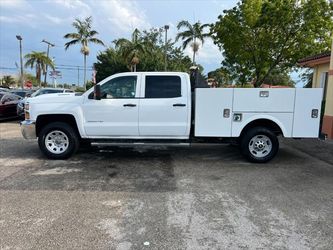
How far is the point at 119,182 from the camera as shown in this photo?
633 centimetres

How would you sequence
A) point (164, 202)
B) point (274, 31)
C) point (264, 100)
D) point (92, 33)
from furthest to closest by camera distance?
point (92, 33) < point (274, 31) < point (264, 100) < point (164, 202)

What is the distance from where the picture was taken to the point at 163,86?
788cm

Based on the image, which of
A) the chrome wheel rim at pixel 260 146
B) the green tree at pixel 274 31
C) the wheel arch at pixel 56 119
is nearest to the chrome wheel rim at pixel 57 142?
the wheel arch at pixel 56 119

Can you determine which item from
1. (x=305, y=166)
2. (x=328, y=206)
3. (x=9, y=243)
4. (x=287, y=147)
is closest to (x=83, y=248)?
(x=9, y=243)

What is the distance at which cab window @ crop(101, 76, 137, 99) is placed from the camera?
782 centimetres

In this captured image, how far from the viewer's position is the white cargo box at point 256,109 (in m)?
7.54

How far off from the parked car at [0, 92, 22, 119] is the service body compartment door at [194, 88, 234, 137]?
459 inches

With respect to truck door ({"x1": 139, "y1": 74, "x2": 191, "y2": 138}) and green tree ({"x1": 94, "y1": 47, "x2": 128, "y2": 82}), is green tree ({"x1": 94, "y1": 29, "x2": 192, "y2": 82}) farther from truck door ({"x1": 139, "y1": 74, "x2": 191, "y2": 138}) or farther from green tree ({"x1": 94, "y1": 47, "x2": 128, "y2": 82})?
truck door ({"x1": 139, "y1": 74, "x2": 191, "y2": 138})

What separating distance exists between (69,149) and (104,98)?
1503mm

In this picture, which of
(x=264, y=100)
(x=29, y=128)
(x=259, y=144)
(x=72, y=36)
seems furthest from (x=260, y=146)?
(x=72, y=36)

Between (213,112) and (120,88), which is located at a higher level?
(120,88)

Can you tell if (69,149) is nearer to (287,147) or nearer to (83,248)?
(83,248)

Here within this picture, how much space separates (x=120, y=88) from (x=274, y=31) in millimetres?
14599

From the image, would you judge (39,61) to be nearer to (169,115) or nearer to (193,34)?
(193,34)
